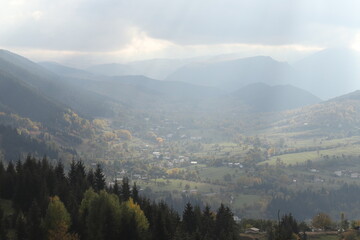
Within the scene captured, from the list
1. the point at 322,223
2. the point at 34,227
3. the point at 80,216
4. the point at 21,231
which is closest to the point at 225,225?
the point at 80,216

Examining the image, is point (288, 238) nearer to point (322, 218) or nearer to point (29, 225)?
point (322, 218)

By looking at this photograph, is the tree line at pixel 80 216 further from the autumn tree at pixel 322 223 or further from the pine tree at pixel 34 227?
the autumn tree at pixel 322 223

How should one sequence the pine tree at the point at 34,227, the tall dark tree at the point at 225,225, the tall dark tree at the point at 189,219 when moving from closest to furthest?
1. the pine tree at the point at 34,227
2. the tall dark tree at the point at 225,225
3. the tall dark tree at the point at 189,219

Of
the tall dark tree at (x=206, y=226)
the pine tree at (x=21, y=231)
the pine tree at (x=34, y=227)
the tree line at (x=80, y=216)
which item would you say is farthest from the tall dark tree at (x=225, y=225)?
the pine tree at (x=21, y=231)

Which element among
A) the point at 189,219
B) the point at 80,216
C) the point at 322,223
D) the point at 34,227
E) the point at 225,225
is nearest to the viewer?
the point at 34,227

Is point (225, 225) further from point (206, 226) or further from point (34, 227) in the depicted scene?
point (34, 227)

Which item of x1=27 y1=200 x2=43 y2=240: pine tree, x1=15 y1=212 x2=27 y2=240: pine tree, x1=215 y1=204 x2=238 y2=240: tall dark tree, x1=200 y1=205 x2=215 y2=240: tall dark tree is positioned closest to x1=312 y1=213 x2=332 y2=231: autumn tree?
x1=215 y1=204 x2=238 y2=240: tall dark tree

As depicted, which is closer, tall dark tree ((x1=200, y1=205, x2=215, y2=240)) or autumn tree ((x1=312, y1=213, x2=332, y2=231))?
tall dark tree ((x1=200, y1=205, x2=215, y2=240))

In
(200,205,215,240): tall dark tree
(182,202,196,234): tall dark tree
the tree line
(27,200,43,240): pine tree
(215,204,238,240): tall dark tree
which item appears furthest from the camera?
(182,202,196,234): tall dark tree

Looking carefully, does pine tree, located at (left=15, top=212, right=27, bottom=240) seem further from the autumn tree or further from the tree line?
the autumn tree

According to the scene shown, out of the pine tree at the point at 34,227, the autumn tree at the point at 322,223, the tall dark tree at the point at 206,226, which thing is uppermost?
the pine tree at the point at 34,227

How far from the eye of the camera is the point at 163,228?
84.1 m

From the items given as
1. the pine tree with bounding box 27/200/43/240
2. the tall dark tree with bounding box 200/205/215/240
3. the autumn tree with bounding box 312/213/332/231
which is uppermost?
the pine tree with bounding box 27/200/43/240

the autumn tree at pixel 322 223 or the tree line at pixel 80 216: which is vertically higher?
the tree line at pixel 80 216
